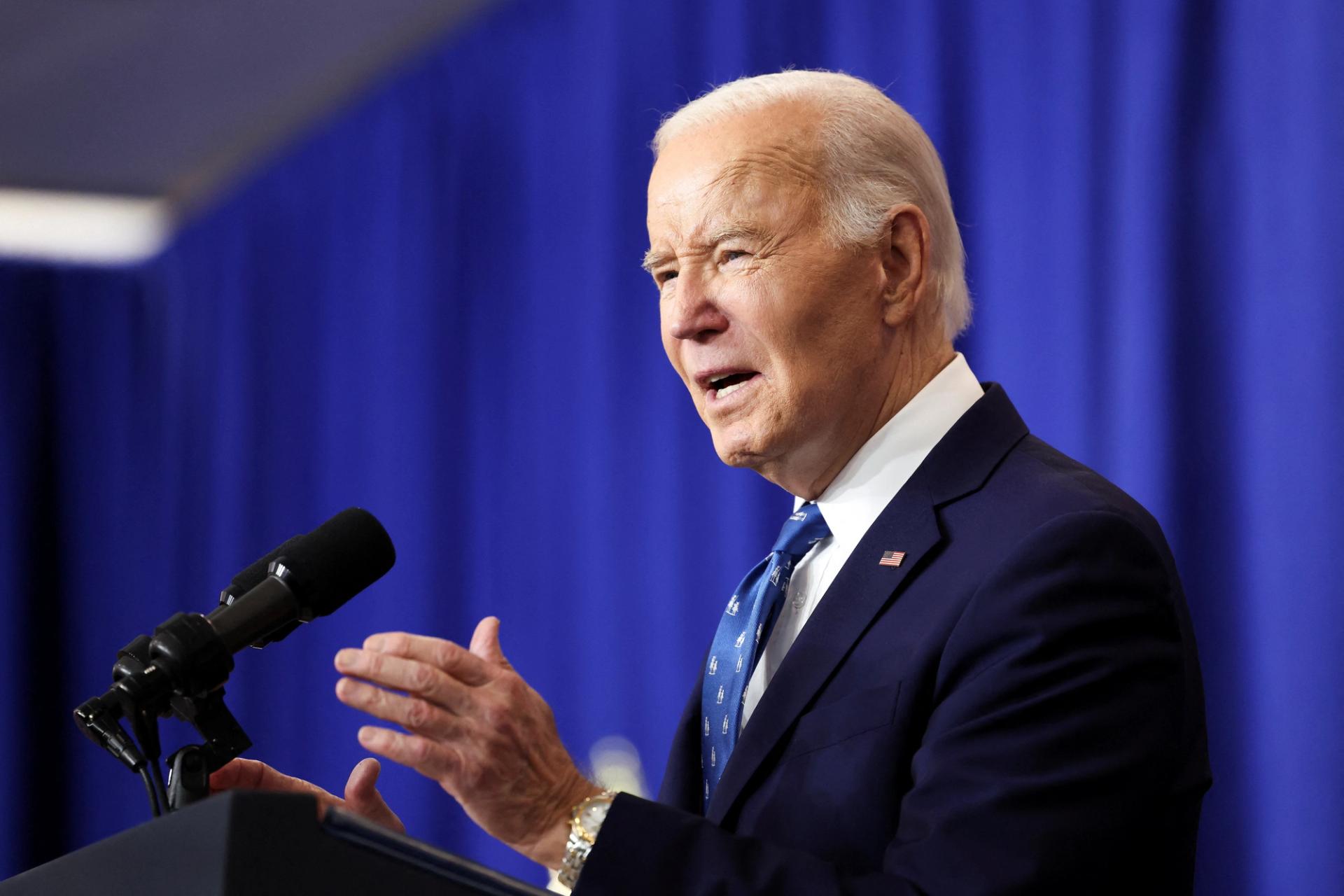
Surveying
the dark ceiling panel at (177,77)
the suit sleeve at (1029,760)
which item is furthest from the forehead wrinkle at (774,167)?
the dark ceiling panel at (177,77)

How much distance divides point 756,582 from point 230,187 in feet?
15.2

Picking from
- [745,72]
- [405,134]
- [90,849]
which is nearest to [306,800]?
[90,849]

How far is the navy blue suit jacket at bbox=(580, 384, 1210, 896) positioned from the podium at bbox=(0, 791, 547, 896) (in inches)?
11.3

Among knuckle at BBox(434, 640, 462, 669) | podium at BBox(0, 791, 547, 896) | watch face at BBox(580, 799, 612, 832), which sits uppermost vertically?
knuckle at BBox(434, 640, 462, 669)

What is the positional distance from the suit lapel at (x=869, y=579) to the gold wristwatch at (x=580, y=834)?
0.85 ft

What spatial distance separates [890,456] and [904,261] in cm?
28

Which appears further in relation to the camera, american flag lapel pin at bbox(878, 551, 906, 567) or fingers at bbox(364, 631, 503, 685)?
american flag lapel pin at bbox(878, 551, 906, 567)

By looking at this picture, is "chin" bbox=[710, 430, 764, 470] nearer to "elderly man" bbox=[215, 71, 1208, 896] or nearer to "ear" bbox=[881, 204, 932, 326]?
"elderly man" bbox=[215, 71, 1208, 896]

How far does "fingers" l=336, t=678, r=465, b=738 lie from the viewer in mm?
1175

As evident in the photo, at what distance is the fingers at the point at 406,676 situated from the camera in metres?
1.17

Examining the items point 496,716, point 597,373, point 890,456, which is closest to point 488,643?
point 496,716

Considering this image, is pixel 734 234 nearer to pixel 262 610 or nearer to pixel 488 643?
pixel 488 643

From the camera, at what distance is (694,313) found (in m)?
1.90

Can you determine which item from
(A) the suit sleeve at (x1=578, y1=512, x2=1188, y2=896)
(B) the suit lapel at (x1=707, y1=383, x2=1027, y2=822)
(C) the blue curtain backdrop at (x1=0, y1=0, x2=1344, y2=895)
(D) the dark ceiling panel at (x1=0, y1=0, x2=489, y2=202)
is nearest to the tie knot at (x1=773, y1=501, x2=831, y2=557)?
(B) the suit lapel at (x1=707, y1=383, x2=1027, y2=822)
